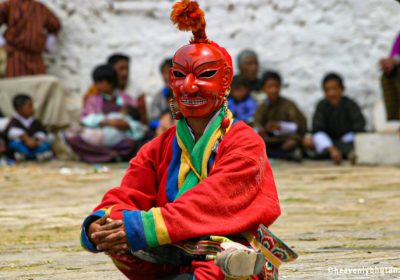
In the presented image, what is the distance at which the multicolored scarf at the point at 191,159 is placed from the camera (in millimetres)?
3512

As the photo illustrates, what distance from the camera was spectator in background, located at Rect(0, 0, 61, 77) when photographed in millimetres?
11516

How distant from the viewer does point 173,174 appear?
356 centimetres

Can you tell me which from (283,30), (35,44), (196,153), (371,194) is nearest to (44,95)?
(35,44)

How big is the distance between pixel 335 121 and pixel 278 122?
0.61 metres

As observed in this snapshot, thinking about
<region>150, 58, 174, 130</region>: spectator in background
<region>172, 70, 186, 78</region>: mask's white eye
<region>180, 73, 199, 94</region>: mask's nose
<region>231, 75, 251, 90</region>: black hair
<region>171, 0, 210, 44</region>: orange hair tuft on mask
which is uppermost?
<region>171, 0, 210, 44</region>: orange hair tuft on mask

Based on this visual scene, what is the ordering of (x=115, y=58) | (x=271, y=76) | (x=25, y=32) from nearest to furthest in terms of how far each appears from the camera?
1. (x=271, y=76)
2. (x=115, y=58)
3. (x=25, y=32)

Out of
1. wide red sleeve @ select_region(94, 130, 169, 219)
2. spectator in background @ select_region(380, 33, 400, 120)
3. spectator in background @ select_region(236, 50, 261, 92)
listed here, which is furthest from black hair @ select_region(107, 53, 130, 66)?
wide red sleeve @ select_region(94, 130, 169, 219)

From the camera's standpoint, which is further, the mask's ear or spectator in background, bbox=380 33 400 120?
spectator in background, bbox=380 33 400 120

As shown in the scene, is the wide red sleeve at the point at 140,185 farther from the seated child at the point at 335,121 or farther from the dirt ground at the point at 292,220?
the seated child at the point at 335,121

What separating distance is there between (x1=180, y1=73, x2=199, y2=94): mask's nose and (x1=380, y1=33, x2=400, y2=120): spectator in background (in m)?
6.07

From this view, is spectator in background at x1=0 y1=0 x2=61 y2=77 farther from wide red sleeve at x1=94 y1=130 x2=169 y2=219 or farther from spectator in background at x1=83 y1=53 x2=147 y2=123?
wide red sleeve at x1=94 y1=130 x2=169 y2=219

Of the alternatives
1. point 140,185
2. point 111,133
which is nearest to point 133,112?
point 111,133

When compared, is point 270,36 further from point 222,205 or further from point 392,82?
point 222,205

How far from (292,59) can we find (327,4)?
73 centimetres
